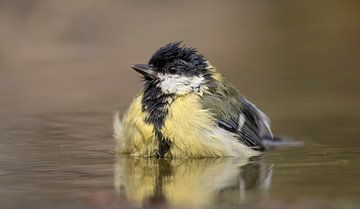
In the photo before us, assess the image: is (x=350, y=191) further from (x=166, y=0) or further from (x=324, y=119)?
(x=166, y=0)

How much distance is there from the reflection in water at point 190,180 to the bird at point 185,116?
8cm

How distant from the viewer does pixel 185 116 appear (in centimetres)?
576

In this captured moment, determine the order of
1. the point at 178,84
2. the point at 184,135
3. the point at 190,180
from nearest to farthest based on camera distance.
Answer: the point at 190,180
the point at 184,135
the point at 178,84

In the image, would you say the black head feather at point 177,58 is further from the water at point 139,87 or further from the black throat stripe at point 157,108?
the water at point 139,87

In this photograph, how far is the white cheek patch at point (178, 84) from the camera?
6.00m

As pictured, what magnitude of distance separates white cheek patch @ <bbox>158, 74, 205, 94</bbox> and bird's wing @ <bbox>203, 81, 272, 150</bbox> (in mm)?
103

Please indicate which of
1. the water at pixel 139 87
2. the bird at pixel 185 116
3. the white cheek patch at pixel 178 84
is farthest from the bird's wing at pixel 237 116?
the water at pixel 139 87

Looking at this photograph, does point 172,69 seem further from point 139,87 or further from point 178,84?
point 139,87

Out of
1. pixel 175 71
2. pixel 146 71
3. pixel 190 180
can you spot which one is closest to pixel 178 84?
pixel 175 71

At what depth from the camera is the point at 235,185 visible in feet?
15.6

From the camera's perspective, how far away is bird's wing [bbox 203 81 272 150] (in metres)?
5.96

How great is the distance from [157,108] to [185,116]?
197mm

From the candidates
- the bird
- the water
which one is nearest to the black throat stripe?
the bird

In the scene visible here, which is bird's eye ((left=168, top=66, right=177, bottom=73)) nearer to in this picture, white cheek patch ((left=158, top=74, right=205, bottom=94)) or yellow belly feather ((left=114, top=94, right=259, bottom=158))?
white cheek patch ((left=158, top=74, right=205, bottom=94))
